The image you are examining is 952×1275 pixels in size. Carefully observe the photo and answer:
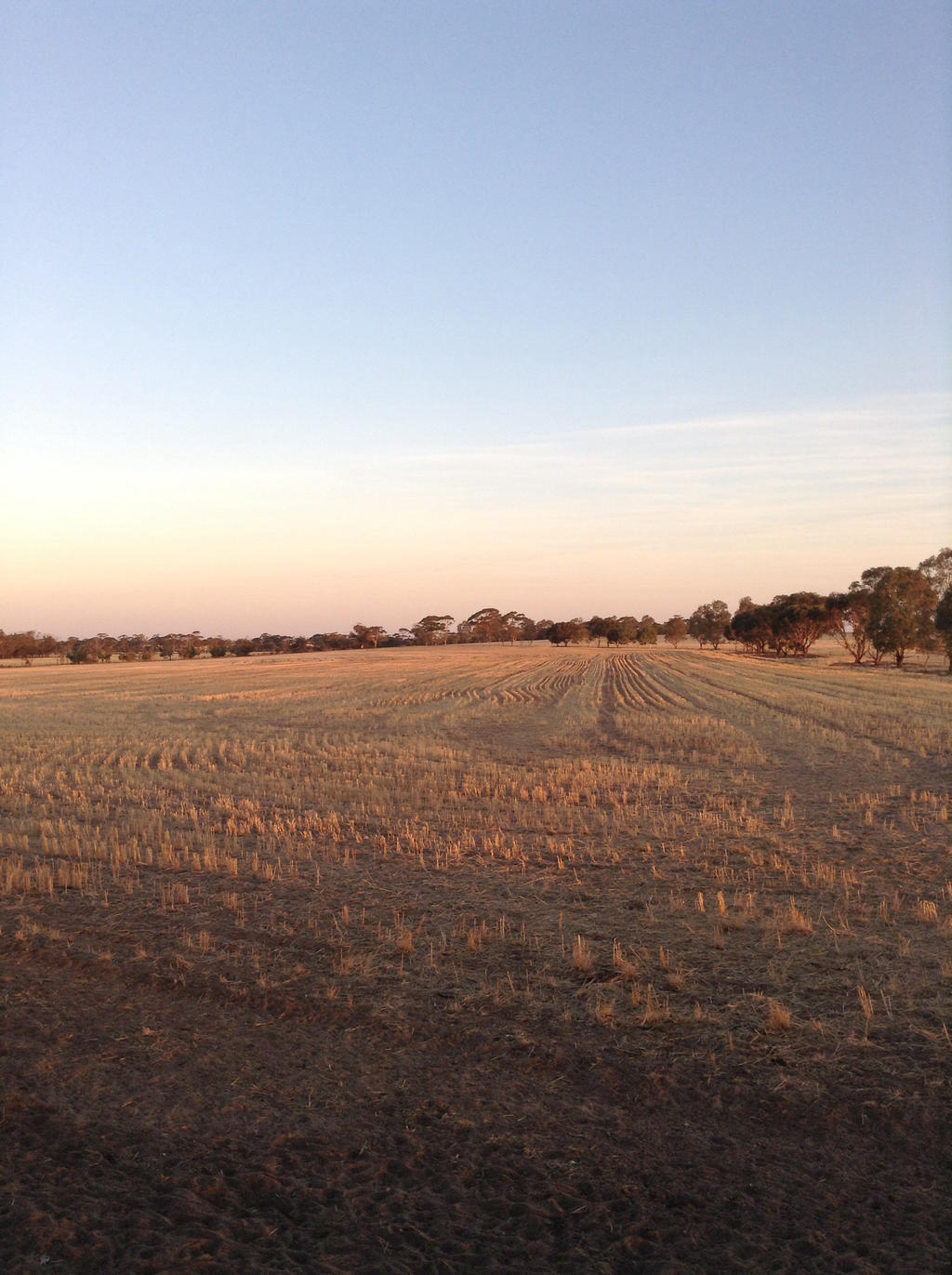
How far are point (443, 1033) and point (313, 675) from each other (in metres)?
65.8

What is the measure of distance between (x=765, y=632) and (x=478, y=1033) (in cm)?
12725

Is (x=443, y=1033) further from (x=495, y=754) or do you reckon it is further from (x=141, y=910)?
(x=495, y=754)

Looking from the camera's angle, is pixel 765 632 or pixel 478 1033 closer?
pixel 478 1033

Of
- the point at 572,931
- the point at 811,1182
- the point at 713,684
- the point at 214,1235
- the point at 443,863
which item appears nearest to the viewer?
the point at 214,1235

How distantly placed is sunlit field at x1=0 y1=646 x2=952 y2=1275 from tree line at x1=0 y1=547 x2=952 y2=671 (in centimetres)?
6431

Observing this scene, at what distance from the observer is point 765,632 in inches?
4985

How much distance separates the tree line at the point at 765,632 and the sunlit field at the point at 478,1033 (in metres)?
64.3

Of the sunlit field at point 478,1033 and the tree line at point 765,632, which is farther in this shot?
the tree line at point 765,632

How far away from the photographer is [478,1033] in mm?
6828

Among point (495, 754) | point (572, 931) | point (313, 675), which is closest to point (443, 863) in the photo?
point (572, 931)

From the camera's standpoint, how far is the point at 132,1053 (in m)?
6.55

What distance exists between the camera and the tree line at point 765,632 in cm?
7994

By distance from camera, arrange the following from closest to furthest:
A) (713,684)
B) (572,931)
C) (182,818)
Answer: (572,931) → (182,818) → (713,684)

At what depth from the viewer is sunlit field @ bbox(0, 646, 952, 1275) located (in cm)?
469
